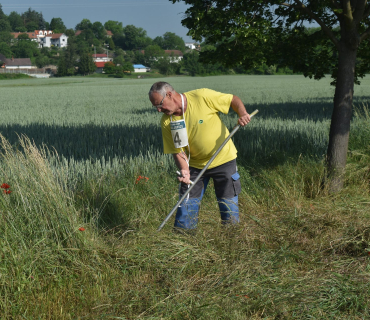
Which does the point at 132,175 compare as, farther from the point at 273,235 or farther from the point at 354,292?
the point at 354,292

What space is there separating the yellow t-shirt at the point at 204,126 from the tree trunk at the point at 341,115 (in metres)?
2.14

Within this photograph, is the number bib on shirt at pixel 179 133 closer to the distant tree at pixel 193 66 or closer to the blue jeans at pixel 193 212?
the blue jeans at pixel 193 212

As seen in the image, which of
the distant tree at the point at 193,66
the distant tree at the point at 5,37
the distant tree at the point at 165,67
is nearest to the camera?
the distant tree at the point at 193,66

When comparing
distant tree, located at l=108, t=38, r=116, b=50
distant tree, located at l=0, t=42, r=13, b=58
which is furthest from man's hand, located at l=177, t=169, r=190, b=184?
distant tree, located at l=108, t=38, r=116, b=50

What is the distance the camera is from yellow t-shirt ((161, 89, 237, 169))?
3.56m

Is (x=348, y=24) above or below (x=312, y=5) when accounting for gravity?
below

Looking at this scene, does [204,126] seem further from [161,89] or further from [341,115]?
[341,115]

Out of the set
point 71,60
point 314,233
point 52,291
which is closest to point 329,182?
point 314,233

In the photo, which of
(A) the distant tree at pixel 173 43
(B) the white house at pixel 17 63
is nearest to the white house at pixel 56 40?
(A) the distant tree at pixel 173 43

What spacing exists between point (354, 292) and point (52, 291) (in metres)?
1.96

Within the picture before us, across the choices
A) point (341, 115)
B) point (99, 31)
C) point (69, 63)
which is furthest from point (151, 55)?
point (341, 115)

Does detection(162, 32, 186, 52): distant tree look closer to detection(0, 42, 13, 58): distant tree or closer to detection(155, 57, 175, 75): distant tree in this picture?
detection(0, 42, 13, 58): distant tree

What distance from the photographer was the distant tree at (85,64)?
92.0 m

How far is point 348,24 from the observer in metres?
5.16
